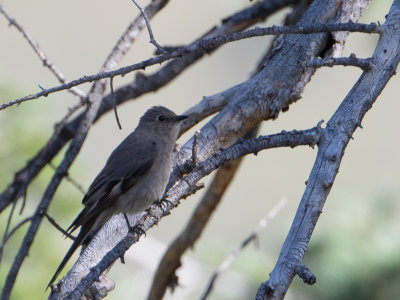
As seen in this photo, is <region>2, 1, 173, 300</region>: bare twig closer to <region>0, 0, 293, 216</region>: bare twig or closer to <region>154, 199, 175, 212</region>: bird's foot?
<region>0, 0, 293, 216</region>: bare twig

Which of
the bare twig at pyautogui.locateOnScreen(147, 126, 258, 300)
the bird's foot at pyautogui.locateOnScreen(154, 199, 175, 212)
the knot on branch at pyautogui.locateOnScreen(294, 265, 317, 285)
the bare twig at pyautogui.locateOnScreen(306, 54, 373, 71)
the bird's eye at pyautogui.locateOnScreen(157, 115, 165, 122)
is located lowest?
the knot on branch at pyautogui.locateOnScreen(294, 265, 317, 285)

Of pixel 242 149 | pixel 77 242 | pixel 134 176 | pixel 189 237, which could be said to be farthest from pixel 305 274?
pixel 189 237

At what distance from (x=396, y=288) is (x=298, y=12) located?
6.79ft

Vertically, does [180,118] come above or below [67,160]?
above

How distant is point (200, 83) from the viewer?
45.7ft

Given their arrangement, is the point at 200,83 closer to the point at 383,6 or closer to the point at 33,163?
the point at 383,6

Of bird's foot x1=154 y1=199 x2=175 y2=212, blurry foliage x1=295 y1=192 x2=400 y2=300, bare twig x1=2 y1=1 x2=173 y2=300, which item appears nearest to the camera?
bird's foot x1=154 y1=199 x2=175 y2=212

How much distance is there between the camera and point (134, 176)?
194 inches

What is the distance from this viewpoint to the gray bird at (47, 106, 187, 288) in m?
4.54

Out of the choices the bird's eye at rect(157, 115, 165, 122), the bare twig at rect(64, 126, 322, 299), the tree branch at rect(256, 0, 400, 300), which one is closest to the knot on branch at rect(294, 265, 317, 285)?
the tree branch at rect(256, 0, 400, 300)

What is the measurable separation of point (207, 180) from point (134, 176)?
6322 millimetres

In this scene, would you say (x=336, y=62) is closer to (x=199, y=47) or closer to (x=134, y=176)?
(x=199, y=47)

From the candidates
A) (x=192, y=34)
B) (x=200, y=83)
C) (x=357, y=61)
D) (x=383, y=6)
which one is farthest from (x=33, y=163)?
(x=192, y=34)

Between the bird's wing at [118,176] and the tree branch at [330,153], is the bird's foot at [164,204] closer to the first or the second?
the tree branch at [330,153]
